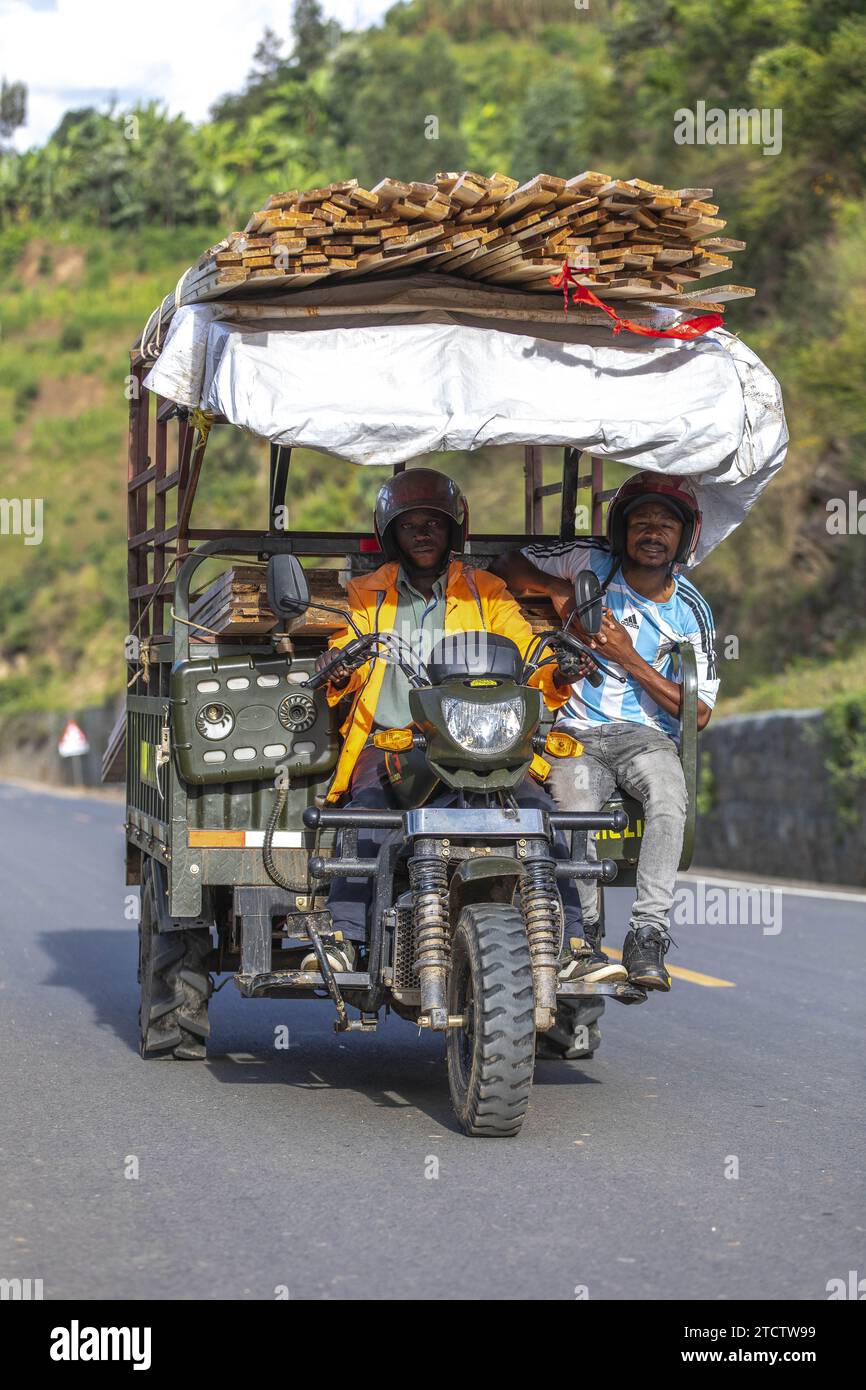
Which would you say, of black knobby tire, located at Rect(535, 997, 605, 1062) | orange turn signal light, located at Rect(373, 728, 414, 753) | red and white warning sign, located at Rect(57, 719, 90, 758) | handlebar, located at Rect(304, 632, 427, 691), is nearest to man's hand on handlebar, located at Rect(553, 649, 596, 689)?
handlebar, located at Rect(304, 632, 427, 691)

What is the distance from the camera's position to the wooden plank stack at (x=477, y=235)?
24.2 feet

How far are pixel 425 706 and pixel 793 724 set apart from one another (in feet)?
43.5

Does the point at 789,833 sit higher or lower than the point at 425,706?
lower

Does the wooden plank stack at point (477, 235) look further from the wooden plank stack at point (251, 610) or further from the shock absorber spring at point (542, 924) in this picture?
the shock absorber spring at point (542, 924)

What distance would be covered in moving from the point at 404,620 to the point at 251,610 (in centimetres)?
61

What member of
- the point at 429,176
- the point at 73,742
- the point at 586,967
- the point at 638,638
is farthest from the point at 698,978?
the point at 429,176

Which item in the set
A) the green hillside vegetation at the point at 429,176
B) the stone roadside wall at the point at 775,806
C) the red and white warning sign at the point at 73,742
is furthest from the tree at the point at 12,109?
the stone roadside wall at the point at 775,806

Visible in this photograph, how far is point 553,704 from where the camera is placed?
8.09m

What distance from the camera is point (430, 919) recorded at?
7.16 m

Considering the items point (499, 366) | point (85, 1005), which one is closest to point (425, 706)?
point (499, 366)

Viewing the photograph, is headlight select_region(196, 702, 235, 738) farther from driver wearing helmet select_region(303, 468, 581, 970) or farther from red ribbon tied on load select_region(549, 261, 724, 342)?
red ribbon tied on load select_region(549, 261, 724, 342)

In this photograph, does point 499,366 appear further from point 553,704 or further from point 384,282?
point 553,704
